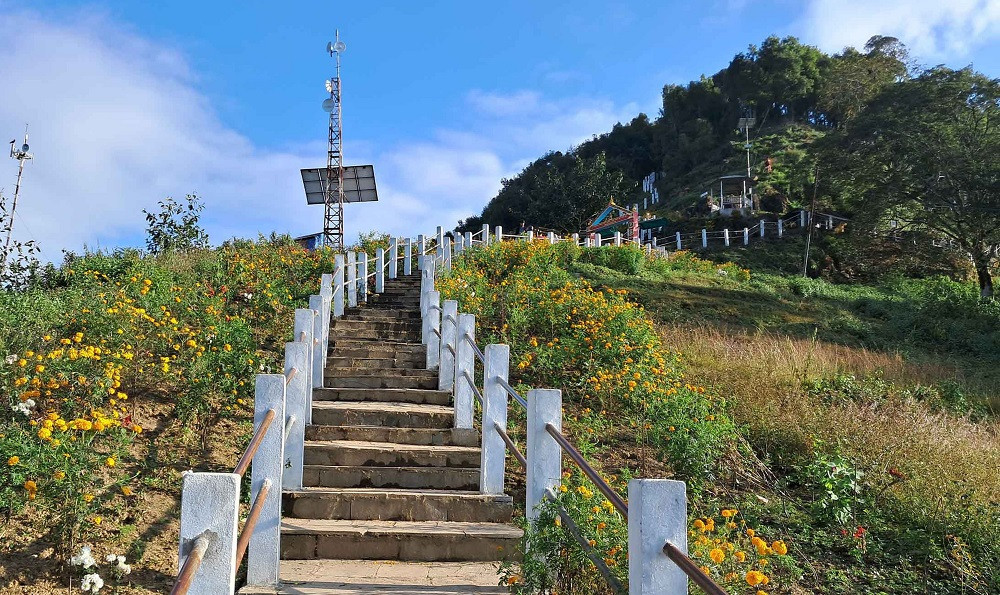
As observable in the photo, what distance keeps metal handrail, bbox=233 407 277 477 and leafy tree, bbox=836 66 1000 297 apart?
26.8 meters

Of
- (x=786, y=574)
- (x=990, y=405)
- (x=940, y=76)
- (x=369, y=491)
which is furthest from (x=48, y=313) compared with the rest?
(x=940, y=76)

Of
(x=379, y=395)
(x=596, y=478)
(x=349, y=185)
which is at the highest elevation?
(x=349, y=185)

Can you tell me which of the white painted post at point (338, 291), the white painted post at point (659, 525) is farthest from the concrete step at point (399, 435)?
the white painted post at point (338, 291)

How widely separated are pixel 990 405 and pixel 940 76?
809 inches

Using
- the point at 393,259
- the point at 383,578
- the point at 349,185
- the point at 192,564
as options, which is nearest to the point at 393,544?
the point at 383,578

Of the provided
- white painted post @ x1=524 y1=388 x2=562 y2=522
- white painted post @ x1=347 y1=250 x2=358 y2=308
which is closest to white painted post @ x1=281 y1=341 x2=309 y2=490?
white painted post @ x1=524 y1=388 x2=562 y2=522

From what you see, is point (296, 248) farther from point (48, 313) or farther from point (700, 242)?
point (700, 242)

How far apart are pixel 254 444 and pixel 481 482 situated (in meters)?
2.77

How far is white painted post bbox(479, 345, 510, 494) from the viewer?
5559 millimetres

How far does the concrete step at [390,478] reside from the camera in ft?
19.0

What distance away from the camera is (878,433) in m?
7.13

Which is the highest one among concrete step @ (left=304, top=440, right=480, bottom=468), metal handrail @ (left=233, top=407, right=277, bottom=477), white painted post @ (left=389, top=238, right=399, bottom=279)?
white painted post @ (left=389, top=238, right=399, bottom=279)

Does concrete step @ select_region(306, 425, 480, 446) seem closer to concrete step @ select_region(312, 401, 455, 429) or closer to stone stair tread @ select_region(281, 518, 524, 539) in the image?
concrete step @ select_region(312, 401, 455, 429)

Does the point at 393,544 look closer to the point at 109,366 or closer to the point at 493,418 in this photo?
the point at 493,418
